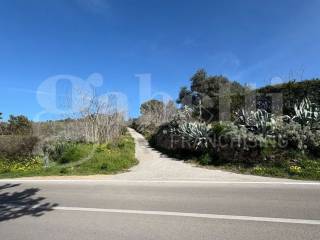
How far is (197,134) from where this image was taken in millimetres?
13930

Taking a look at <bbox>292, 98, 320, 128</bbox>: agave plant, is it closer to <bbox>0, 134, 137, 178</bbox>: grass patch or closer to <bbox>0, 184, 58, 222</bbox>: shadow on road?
<bbox>0, 134, 137, 178</bbox>: grass patch

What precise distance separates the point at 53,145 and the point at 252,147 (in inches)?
508

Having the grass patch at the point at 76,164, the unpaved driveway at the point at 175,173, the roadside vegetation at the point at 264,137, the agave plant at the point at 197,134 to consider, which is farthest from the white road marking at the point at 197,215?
the agave plant at the point at 197,134

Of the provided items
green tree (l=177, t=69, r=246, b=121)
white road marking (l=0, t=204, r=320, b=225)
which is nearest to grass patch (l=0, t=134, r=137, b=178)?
white road marking (l=0, t=204, r=320, b=225)

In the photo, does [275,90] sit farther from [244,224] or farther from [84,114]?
[84,114]

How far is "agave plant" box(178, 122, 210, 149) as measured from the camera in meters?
13.5

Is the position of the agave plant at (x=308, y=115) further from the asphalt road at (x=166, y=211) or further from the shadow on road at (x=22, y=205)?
the shadow on road at (x=22, y=205)

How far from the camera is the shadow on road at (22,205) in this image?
21.2 feet

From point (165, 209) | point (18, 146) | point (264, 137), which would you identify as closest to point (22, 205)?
point (165, 209)

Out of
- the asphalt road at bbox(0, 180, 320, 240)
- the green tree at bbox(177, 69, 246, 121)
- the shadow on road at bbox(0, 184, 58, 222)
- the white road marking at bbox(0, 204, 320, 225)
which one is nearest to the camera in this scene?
the asphalt road at bbox(0, 180, 320, 240)

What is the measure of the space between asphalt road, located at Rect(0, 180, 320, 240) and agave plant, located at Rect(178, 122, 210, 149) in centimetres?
480

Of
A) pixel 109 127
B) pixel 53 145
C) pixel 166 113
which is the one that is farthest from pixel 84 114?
pixel 166 113

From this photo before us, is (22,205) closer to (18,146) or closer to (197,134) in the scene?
(197,134)

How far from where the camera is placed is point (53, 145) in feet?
61.7
